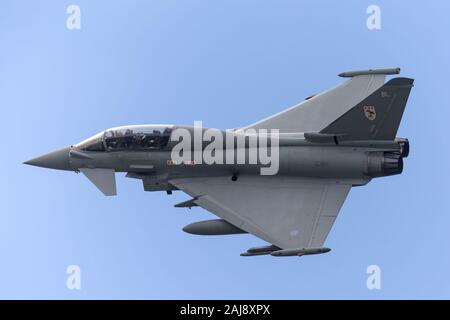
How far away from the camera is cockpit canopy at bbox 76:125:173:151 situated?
28578 millimetres

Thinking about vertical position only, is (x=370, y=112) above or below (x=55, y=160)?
above

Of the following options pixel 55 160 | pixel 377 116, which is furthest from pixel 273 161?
pixel 55 160

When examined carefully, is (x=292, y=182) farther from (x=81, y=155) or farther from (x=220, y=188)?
(x=81, y=155)

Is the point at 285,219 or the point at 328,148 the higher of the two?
the point at 328,148

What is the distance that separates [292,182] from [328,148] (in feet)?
4.89

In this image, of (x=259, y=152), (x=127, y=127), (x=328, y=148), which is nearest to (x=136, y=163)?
(x=127, y=127)

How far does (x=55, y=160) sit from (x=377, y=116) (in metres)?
9.99

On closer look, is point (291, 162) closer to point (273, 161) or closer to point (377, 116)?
point (273, 161)

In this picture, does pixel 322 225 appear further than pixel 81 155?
No

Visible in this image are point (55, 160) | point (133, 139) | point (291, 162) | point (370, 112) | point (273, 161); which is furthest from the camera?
point (55, 160)

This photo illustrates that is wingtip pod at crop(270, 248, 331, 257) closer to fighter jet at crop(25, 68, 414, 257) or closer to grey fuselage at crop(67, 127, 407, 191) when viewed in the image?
fighter jet at crop(25, 68, 414, 257)

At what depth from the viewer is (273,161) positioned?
28156 mm

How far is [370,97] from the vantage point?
27.3 meters

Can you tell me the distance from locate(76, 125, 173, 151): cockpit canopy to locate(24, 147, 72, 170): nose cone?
0.67 m
